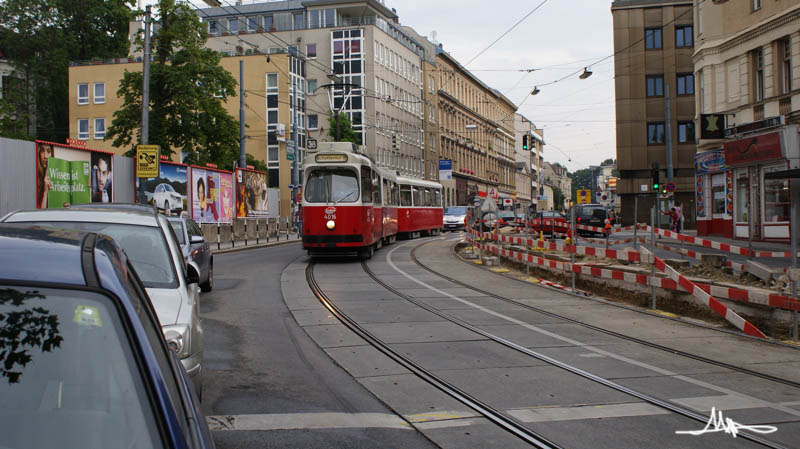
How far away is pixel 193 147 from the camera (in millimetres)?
41750

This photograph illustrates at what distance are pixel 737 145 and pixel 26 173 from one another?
26008 millimetres

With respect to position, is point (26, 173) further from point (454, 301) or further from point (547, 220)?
point (547, 220)

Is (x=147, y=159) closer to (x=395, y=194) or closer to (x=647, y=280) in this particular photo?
(x=395, y=194)

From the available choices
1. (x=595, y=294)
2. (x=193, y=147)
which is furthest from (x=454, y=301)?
(x=193, y=147)

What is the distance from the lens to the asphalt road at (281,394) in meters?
5.16

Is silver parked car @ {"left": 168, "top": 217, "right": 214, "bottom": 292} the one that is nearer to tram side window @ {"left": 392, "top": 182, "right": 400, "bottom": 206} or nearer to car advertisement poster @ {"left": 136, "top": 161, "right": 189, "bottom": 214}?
car advertisement poster @ {"left": 136, "top": 161, "right": 189, "bottom": 214}

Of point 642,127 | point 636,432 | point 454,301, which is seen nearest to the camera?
point 636,432

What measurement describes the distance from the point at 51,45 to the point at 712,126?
179 ft

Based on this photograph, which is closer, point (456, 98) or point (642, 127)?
point (642, 127)

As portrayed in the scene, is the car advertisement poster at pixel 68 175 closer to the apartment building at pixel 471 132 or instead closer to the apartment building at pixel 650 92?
the apartment building at pixel 650 92

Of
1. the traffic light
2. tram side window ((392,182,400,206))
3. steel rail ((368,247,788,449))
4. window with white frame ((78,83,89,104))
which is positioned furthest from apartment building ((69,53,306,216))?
steel rail ((368,247,788,449))

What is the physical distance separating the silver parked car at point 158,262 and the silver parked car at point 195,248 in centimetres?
665

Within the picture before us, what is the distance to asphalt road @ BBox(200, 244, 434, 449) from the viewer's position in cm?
516

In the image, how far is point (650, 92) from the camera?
5250 centimetres
